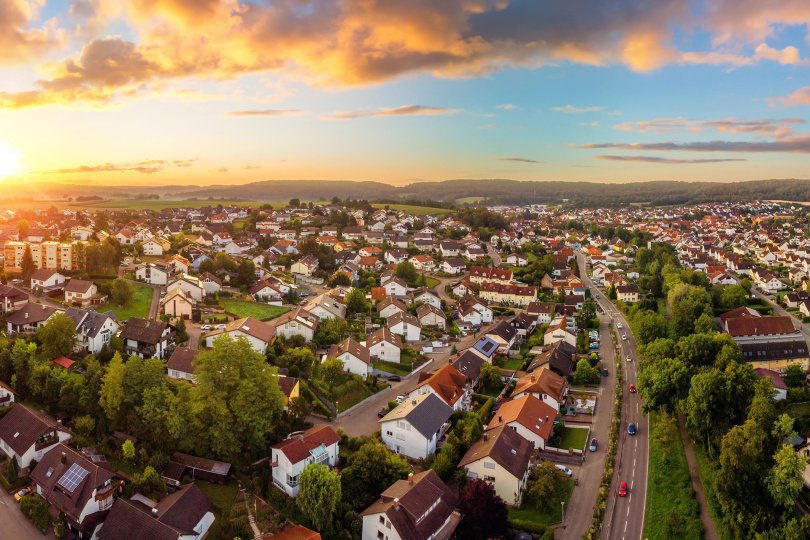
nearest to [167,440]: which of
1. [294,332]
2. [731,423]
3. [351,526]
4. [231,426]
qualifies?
[231,426]

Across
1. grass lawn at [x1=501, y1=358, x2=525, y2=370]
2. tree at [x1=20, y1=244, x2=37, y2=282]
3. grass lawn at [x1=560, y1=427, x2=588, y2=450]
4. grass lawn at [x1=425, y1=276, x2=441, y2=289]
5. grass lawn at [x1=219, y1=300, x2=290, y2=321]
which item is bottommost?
grass lawn at [x1=560, y1=427, x2=588, y2=450]

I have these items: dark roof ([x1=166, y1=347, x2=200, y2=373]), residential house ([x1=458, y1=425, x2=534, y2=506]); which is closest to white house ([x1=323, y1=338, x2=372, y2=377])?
dark roof ([x1=166, y1=347, x2=200, y2=373])

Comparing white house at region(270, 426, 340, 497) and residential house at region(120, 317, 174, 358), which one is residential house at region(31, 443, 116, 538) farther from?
residential house at region(120, 317, 174, 358)

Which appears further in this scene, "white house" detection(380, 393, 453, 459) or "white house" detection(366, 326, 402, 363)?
"white house" detection(366, 326, 402, 363)

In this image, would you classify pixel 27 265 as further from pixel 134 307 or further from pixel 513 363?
pixel 513 363

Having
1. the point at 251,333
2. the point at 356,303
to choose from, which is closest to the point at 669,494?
the point at 251,333

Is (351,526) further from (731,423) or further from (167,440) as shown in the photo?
(731,423)
